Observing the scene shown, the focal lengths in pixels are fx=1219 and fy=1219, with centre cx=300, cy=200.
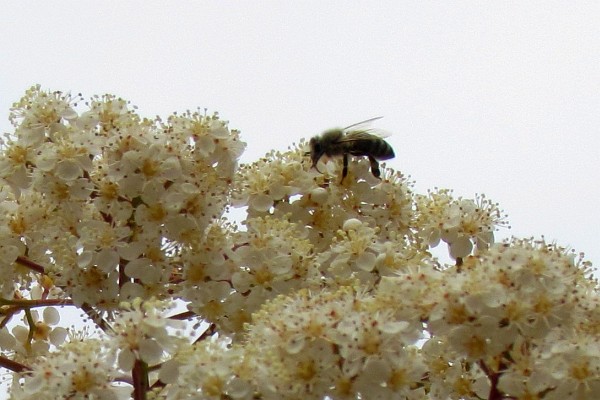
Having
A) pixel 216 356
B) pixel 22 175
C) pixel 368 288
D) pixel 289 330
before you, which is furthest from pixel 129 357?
pixel 22 175

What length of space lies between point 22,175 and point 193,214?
0.67m

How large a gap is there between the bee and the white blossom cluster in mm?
49

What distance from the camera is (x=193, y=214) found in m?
4.08

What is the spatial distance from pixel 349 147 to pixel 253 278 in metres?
0.81

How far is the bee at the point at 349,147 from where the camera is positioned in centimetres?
462

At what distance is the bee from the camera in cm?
462

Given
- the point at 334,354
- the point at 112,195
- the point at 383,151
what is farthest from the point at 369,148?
the point at 334,354

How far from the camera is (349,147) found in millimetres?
4668

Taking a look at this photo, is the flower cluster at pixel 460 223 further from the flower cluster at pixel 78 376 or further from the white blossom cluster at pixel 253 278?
the flower cluster at pixel 78 376

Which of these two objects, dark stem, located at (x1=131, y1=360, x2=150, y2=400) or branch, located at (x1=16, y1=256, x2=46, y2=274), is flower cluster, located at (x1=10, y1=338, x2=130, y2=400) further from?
branch, located at (x1=16, y1=256, x2=46, y2=274)

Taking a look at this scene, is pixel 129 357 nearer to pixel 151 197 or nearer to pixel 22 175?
pixel 151 197

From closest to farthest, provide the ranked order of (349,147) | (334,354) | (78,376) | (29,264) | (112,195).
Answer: (334,354), (78,376), (112,195), (29,264), (349,147)

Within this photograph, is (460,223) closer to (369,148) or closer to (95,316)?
(369,148)

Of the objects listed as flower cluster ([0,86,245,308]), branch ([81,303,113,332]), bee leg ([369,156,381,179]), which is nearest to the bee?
bee leg ([369,156,381,179])
